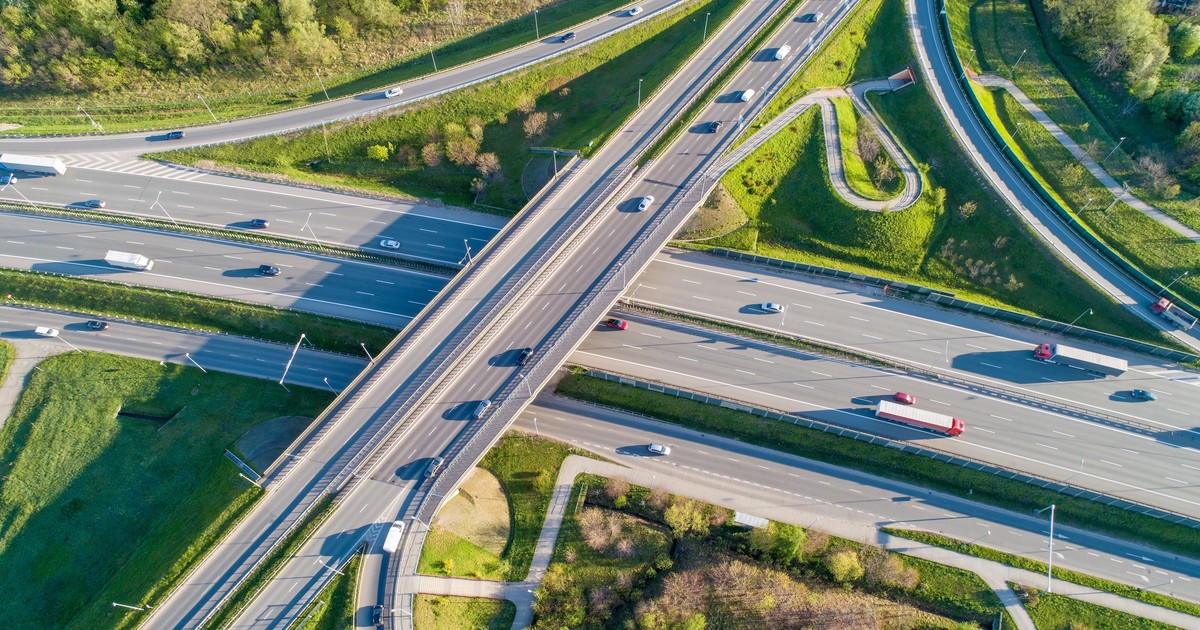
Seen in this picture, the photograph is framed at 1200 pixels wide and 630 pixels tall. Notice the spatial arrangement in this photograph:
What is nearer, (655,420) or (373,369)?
(373,369)

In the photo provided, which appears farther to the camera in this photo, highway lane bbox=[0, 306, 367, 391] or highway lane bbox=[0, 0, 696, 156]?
highway lane bbox=[0, 0, 696, 156]

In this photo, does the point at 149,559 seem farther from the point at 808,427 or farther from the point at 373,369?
the point at 808,427

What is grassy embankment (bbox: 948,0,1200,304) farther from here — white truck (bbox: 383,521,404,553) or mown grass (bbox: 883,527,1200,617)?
white truck (bbox: 383,521,404,553)

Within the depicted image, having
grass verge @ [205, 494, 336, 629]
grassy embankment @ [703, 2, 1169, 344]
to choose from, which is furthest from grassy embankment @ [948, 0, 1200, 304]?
grass verge @ [205, 494, 336, 629]

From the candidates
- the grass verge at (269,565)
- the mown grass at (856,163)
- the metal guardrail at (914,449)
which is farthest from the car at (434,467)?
the mown grass at (856,163)

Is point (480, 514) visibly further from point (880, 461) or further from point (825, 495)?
point (880, 461)

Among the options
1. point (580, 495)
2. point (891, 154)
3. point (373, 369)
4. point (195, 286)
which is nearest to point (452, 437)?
point (373, 369)
